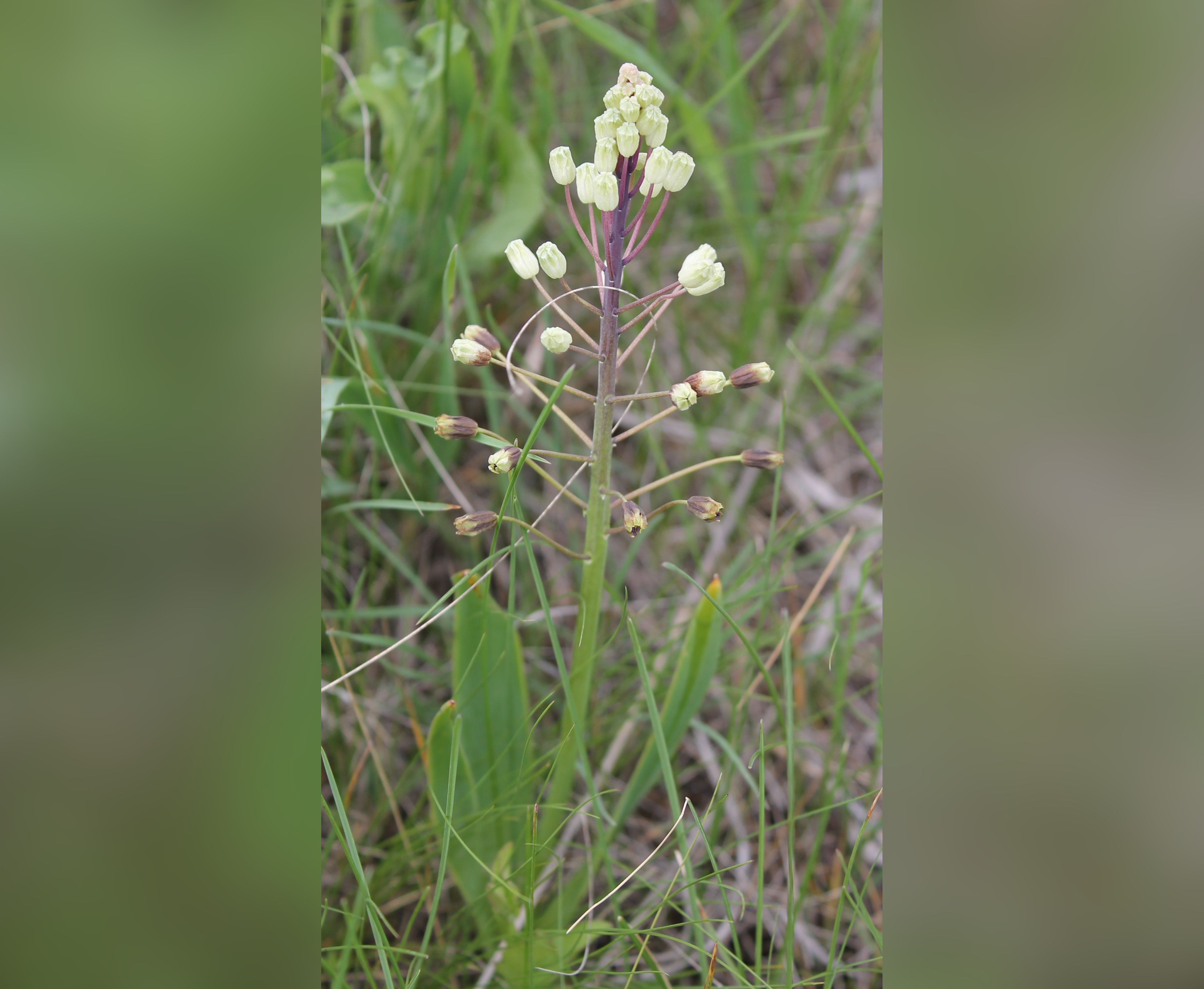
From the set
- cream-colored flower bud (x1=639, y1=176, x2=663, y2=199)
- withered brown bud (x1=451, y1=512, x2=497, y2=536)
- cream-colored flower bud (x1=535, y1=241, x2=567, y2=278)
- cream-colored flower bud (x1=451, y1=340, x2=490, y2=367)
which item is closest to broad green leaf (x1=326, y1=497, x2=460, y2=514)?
withered brown bud (x1=451, y1=512, x2=497, y2=536)

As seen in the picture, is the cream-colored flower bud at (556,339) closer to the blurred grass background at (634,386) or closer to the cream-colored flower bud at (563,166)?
the cream-colored flower bud at (563,166)

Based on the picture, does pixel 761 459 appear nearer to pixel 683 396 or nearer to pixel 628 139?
pixel 683 396

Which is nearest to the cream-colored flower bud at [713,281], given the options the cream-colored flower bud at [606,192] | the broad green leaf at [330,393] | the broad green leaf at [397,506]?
the cream-colored flower bud at [606,192]
